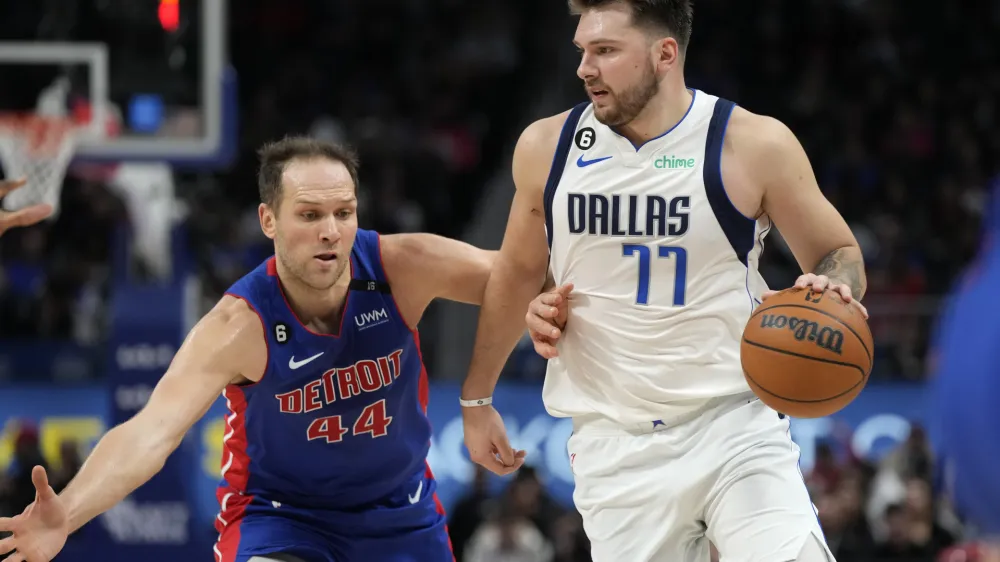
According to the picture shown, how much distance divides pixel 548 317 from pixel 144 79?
610 centimetres

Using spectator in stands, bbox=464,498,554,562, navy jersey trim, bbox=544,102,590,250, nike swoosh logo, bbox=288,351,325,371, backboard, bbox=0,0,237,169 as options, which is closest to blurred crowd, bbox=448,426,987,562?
spectator in stands, bbox=464,498,554,562

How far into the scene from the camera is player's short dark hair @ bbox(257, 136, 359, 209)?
4961 mm

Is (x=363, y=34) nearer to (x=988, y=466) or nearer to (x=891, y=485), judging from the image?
(x=891, y=485)

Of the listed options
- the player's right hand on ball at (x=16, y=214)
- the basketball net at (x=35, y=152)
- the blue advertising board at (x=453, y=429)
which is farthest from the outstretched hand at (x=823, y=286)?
the blue advertising board at (x=453, y=429)

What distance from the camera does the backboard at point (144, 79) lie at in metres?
9.55

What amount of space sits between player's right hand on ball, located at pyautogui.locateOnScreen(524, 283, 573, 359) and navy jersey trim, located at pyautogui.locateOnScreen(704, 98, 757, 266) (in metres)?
0.56

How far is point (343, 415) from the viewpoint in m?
4.93

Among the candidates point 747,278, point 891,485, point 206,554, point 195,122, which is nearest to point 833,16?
point 891,485

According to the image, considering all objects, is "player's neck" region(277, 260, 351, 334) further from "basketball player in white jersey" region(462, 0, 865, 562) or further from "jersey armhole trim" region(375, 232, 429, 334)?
"basketball player in white jersey" region(462, 0, 865, 562)

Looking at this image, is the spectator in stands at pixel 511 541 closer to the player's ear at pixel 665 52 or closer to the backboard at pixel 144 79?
the backboard at pixel 144 79

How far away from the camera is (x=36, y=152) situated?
9383mm

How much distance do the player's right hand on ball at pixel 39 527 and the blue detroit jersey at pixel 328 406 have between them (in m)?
1.10

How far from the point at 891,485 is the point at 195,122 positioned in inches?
250

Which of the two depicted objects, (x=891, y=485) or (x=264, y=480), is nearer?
(x=264, y=480)
